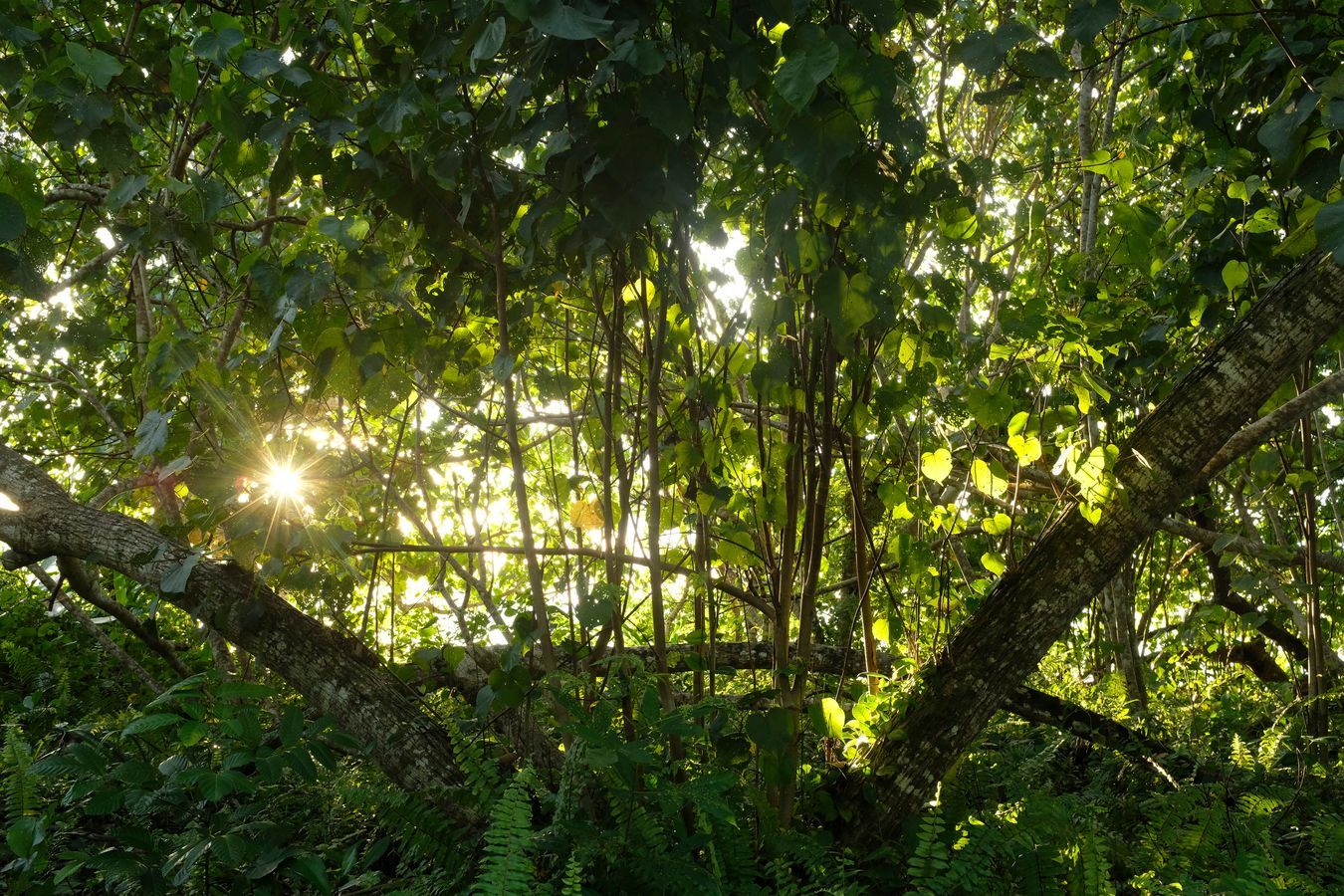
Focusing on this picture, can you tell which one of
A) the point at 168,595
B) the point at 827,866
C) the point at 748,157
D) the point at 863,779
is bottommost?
the point at 827,866

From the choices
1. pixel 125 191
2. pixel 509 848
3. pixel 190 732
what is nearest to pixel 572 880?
pixel 509 848

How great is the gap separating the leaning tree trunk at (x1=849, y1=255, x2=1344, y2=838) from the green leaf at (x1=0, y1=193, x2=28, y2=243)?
6.45 feet

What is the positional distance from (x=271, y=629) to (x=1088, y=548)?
2.06 meters

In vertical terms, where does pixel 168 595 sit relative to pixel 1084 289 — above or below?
below

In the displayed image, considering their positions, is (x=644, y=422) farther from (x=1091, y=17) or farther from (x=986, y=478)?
(x=1091, y=17)

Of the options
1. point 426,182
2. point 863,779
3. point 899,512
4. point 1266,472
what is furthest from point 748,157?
point 1266,472

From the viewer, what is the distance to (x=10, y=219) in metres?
1.42

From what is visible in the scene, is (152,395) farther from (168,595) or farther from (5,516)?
(5,516)

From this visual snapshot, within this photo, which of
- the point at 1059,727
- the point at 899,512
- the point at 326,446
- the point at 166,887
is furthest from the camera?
the point at 1059,727

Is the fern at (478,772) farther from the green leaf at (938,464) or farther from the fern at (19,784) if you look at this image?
the green leaf at (938,464)

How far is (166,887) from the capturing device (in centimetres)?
177

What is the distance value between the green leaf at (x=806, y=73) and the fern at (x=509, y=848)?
1200 millimetres

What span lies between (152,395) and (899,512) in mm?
1876

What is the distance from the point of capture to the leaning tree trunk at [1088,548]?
2129 millimetres
